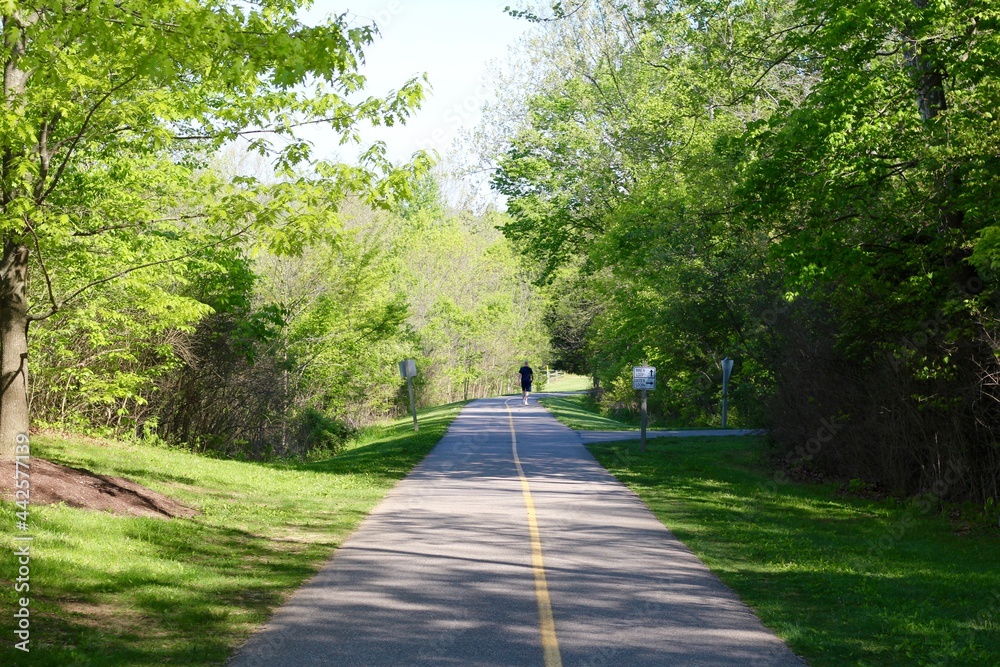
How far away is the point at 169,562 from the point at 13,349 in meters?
5.17

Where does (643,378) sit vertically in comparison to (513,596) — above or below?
above

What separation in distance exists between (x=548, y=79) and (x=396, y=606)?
130 ft

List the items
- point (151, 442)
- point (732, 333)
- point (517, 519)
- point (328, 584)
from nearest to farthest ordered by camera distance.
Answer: point (328, 584), point (517, 519), point (151, 442), point (732, 333)

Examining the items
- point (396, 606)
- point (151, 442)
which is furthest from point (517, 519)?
point (151, 442)

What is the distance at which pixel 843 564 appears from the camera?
40.4 feet

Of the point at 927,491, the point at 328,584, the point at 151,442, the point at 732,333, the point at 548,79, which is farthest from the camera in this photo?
the point at 548,79

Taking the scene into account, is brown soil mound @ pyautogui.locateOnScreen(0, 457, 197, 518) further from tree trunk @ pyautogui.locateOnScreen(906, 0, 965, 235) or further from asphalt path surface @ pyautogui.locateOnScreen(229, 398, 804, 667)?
tree trunk @ pyautogui.locateOnScreen(906, 0, 965, 235)

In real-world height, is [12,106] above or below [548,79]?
below

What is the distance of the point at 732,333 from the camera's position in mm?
35469

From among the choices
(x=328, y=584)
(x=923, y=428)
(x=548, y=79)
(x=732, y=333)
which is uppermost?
(x=548, y=79)

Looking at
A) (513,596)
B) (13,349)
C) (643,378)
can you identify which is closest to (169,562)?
(513,596)

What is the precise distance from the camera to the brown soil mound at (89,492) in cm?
1279

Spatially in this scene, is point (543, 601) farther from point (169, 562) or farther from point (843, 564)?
point (843, 564)

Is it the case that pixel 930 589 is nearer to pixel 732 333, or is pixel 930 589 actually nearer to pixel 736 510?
pixel 736 510
